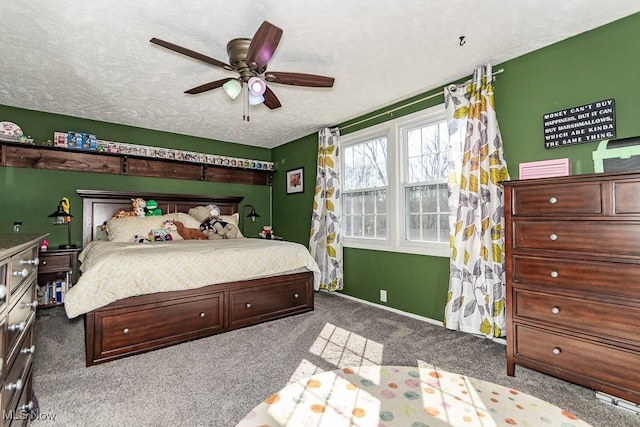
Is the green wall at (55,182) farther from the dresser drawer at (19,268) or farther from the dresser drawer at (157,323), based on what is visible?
the dresser drawer at (19,268)

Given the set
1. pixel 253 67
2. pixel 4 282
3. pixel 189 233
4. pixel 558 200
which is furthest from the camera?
pixel 189 233

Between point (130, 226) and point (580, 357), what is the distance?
4.27 meters

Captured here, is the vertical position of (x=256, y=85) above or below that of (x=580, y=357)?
above

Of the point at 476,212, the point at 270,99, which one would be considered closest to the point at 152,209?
the point at 270,99

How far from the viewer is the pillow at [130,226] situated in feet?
11.6

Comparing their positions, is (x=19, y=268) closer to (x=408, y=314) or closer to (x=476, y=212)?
(x=476, y=212)

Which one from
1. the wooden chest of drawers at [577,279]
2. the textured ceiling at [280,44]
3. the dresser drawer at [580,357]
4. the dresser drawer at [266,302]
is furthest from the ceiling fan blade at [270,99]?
the dresser drawer at [580,357]

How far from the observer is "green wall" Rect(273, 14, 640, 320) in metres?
2.04

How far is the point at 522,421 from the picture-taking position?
1129mm

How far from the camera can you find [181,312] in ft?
8.45

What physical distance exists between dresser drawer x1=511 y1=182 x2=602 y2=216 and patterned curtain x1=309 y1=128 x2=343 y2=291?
2378mm

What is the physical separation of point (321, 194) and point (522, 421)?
11.2ft

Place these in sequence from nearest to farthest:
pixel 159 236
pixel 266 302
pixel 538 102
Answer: pixel 538 102 → pixel 266 302 → pixel 159 236

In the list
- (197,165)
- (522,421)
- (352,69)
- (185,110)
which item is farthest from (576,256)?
(197,165)
